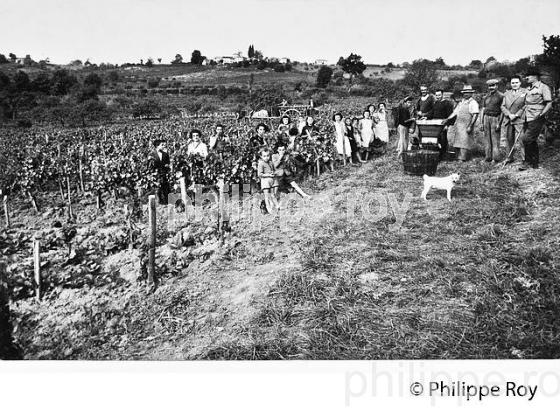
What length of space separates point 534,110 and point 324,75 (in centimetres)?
278

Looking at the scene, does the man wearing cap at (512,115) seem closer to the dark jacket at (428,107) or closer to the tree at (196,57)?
the dark jacket at (428,107)

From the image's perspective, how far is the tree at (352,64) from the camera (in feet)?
16.8

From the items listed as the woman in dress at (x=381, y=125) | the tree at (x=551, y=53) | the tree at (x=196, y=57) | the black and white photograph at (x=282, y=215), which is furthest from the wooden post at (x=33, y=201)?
the tree at (x=551, y=53)

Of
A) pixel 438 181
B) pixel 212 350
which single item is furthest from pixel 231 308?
pixel 438 181

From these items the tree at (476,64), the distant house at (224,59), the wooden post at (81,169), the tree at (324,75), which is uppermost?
the distant house at (224,59)

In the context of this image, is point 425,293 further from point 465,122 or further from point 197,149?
point 197,149

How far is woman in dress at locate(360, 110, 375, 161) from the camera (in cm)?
796

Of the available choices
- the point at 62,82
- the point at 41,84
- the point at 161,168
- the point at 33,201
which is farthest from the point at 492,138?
the point at 33,201

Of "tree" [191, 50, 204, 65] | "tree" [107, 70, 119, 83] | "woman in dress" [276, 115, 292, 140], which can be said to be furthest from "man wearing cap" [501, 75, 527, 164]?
"tree" [107, 70, 119, 83]

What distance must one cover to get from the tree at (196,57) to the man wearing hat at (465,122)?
4020mm

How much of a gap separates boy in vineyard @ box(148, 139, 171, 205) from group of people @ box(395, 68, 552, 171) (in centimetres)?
418

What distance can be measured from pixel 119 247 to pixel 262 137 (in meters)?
2.87
